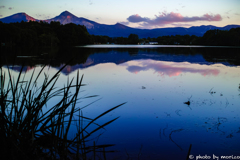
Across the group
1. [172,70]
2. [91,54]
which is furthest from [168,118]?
[91,54]

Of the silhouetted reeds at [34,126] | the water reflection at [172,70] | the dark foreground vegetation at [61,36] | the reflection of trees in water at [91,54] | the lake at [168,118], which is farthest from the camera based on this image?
the dark foreground vegetation at [61,36]

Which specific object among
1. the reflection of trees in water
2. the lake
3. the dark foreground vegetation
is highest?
the dark foreground vegetation

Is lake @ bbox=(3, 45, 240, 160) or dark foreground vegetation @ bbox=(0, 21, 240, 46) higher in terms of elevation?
dark foreground vegetation @ bbox=(0, 21, 240, 46)

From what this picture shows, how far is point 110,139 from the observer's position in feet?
14.1

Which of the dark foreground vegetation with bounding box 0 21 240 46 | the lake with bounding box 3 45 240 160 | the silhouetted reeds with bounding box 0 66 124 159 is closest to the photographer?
the silhouetted reeds with bounding box 0 66 124 159

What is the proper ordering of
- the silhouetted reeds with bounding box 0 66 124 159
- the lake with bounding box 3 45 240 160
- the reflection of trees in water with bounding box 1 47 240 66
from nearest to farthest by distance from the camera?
the silhouetted reeds with bounding box 0 66 124 159, the lake with bounding box 3 45 240 160, the reflection of trees in water with bounding box 1 47 240 66

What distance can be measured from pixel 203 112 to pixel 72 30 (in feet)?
298

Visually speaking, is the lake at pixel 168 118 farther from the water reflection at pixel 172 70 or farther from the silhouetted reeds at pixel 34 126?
the water reflection at pixel 172 70

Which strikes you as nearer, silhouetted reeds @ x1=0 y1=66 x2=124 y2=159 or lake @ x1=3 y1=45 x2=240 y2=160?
silhouetted reeds @ x1=0 y1=66 x2=124 y2=159

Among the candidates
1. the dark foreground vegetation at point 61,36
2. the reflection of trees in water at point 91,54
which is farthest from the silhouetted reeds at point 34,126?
the dark foreground vegetation at point 61,36

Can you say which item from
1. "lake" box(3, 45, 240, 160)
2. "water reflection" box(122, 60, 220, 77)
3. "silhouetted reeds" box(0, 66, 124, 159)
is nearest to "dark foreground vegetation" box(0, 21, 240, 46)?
"water reflection" box(122, 60, 220, 77)

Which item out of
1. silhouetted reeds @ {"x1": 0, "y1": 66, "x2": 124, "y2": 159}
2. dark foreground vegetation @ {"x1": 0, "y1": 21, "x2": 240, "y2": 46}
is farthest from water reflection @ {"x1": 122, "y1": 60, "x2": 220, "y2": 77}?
dark foreground vegetation @ {"x1": 0, "y1": 21, "x2": 240, "y2": 46}

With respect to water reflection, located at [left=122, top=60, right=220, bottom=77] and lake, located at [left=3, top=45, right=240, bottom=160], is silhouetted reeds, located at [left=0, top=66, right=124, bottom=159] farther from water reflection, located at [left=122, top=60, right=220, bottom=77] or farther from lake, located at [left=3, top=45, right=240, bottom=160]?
water reflection, located at [left=122, top=60, right=220, bottom=77]

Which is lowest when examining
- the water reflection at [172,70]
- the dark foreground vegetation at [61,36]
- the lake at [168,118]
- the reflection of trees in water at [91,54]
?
the lake at [168,118]
